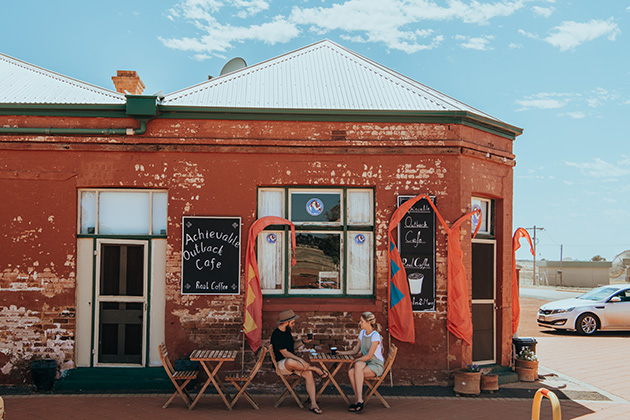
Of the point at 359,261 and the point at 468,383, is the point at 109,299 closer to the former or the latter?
the point at 359,261

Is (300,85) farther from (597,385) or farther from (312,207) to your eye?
(597,385)

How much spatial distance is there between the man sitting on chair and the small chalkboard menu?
2.06 m

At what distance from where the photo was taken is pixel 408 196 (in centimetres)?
962

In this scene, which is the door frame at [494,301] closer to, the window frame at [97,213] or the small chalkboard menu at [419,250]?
the small chalkboard menu at [419,250]

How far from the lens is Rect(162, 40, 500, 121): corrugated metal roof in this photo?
9906 mm

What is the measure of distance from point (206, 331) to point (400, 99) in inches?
194

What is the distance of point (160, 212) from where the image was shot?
9.63 meters

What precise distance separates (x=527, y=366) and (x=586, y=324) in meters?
8.13

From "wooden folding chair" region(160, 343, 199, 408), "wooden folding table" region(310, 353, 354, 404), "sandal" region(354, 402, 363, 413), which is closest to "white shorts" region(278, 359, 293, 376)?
"wooden folding table" region(310, 353, 354, 404)

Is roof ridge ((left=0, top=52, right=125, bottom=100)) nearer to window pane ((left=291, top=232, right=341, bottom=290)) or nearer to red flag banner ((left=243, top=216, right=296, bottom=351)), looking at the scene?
red flag banner ((left=243, top=216, right=296, bottom=351))

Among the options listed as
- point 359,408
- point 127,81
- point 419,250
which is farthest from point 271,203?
point 127,81

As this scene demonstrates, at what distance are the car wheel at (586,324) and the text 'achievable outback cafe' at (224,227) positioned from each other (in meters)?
9.12

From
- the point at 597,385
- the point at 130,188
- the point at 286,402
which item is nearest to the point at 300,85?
the point at 130,188

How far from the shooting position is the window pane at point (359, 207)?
31.9 ft
